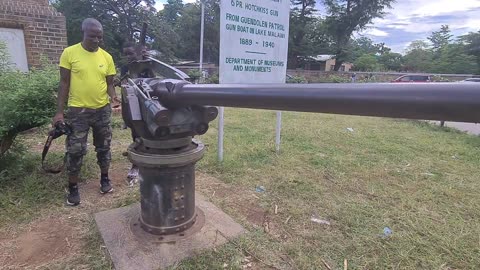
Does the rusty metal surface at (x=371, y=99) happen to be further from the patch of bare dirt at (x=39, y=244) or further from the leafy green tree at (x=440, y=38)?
the leafy green tree at (x=440, y=38)

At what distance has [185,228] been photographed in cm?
231

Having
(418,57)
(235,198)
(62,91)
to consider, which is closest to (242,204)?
(235,198)

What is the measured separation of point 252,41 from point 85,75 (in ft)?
7.25

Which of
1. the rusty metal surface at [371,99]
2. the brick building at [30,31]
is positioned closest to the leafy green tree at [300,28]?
the brick building at [30,31]

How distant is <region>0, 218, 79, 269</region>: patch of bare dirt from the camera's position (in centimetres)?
212

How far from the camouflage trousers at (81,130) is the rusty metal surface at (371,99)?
1.96 metres

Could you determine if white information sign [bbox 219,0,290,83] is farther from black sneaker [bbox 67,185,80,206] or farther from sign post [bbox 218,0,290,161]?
black sneaker [bbox 67,185,80,206]

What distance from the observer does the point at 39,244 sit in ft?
7.57

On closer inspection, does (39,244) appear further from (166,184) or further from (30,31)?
(30,31)

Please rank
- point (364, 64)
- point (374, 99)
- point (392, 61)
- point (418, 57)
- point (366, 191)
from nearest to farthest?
point (374, 99), point (366, 191), point (364, 64), point (418, 57), point (392, 61)

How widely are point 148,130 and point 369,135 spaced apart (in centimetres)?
537

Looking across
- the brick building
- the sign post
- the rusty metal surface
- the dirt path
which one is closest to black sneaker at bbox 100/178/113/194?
the dirt path

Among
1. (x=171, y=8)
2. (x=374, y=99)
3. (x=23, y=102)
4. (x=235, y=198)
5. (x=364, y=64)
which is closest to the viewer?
(x=374, y=99)

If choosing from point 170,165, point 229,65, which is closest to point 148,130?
point 170,165
